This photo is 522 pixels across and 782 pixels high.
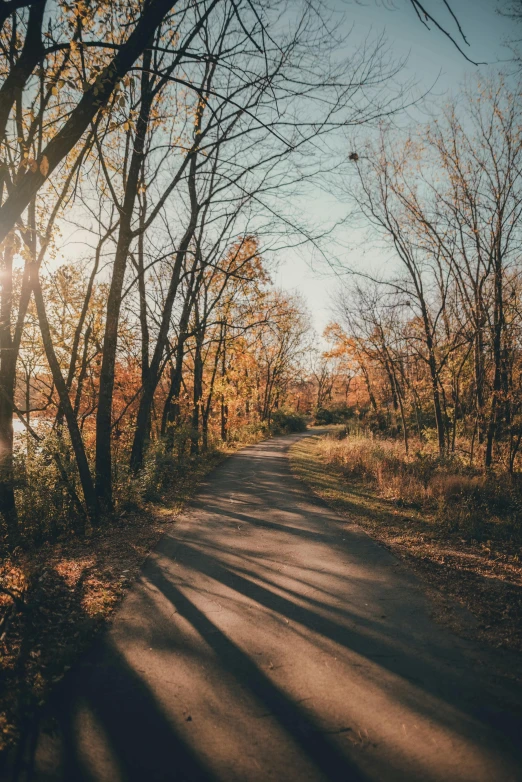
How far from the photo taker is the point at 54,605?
13.0ft

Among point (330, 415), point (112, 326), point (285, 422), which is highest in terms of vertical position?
point (112, 326)

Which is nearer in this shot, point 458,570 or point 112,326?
point 458,570

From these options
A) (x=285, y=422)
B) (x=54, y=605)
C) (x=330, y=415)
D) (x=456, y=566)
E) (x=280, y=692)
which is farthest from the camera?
(x=330, y=415)

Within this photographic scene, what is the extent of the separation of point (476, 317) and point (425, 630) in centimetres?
1239

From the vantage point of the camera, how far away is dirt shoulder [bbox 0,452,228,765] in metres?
2.80

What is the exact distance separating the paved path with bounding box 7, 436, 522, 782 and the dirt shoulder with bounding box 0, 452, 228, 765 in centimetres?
19

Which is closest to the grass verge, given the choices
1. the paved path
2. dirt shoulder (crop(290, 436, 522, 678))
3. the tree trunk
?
dirt shoulder (crop(290, 436, 522, 678))

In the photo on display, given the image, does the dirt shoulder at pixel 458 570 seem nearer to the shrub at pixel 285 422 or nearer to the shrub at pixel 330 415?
the shrub at pixel 285 422

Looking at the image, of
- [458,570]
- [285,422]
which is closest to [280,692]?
[458,570]

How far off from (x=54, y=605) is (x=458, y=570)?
4859 millimetres

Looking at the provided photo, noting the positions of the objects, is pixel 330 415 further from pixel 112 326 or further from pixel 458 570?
pixel 458 570

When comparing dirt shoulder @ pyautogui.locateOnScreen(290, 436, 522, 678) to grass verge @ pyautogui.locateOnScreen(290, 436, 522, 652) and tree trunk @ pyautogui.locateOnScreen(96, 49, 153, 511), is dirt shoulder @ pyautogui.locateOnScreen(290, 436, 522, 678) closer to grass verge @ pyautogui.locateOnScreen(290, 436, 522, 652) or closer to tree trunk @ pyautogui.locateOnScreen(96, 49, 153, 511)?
grass verge @ pyautogui.locateOnScreen(290, 436, 522, 652)

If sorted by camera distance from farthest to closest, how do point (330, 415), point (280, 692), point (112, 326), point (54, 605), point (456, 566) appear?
point (330, 415), point (112, 326), point (456, 566), point (54, 605), point (280, 692)

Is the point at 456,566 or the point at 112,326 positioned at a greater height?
the point at 112,326
